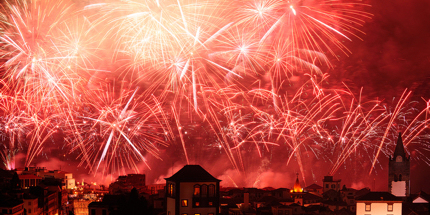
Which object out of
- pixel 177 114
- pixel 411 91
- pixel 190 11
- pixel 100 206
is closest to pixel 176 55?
pixel 190 11

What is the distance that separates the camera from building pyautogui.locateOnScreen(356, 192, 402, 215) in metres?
28.7

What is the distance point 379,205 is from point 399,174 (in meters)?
11.3

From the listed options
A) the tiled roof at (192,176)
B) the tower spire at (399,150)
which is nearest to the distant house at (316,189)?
the tower spire at (399,150)

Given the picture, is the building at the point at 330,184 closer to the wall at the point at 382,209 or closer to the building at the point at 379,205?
the building at the point at 379,205

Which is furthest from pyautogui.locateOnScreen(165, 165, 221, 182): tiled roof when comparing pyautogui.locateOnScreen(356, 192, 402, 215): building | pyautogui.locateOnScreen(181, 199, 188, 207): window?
pyautogui.locateOnScreen(356, 192, 402, 215): building

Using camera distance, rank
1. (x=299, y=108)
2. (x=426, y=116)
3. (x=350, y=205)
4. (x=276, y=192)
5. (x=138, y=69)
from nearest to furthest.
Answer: (x=138, y=69), (x=299, y=108), (x=426, y=116), (x=350, y=205), (x=276, y=192)

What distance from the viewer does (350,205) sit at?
37156 mm

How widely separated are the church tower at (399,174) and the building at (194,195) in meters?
18.7

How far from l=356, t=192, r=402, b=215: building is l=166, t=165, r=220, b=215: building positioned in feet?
29.2

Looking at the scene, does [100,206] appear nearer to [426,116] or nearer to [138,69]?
[138,69]

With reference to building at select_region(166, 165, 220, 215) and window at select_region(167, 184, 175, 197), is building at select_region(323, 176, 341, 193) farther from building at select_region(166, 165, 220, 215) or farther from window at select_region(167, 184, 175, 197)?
window at select_region(167, 184, 175, 197)

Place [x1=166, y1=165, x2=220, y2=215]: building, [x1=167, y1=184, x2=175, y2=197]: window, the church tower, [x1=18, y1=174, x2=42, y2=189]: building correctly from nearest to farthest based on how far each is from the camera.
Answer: [x1=166, y1=165, x2=220, y2=215]: building
[x1=167, y1=184, x2=175, y2=197]: window
the church tower
[x1=18, y1=174, x2=42, y2=189]: building

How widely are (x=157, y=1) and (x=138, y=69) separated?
518 cm

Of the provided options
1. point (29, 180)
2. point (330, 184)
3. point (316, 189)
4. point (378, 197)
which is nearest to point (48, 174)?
point (29, 180)
